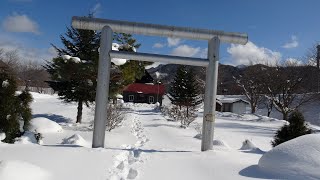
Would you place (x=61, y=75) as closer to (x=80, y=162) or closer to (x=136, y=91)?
(x=80, y=162)

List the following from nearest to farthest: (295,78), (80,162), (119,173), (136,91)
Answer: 1. (119,173)
2. (80,162)
3. (295,78)
4. (136,91)

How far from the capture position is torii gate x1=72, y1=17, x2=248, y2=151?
8.29m

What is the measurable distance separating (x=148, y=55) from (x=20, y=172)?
4277mm

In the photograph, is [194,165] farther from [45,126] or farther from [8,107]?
[45,126]

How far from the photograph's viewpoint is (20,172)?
486cm

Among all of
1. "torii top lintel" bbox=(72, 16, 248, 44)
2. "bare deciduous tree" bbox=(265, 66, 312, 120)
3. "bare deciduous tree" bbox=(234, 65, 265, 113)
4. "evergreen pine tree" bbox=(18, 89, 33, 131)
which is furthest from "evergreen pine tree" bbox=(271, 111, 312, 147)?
"bare deciduous tree" bbox=(234, 65, 265, 113)

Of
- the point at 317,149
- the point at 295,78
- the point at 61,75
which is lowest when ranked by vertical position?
the point at 317,149

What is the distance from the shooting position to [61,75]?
1972 centimetres

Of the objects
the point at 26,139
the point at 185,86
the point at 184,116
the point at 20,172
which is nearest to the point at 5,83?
the point at 26,139

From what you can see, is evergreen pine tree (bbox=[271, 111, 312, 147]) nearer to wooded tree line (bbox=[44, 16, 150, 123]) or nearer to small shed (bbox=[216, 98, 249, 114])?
wooded tree line (bbox=[44, 16, 150, 123])

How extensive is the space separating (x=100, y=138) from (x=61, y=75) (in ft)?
40.1

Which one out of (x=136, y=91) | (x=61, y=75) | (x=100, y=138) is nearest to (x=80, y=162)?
(x=100, y=138)

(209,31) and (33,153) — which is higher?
(209,31)

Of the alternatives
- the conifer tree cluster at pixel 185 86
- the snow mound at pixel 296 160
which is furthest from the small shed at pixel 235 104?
the snow mound at pixel 296 160
